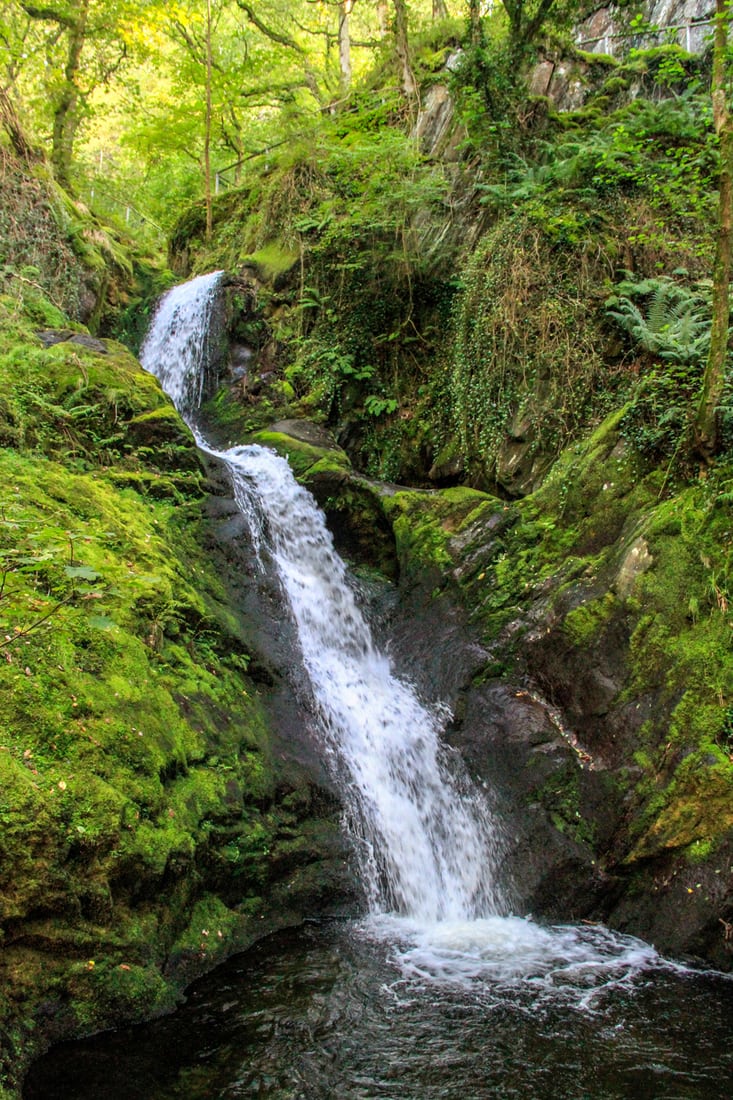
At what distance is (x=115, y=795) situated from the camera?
4051 millimetres

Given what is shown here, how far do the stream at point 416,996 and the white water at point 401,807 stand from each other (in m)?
0.02

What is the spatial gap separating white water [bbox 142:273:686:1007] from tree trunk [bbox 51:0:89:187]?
9.33 meters

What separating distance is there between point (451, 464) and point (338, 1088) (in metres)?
7.89

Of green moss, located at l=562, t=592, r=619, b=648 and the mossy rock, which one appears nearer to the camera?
green moss, located at l=562, t=592, r=619, b=648

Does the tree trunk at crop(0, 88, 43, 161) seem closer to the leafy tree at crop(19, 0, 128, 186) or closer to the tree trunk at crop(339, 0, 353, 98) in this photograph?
the leafy tree at crop(19, 0, 128, 186)

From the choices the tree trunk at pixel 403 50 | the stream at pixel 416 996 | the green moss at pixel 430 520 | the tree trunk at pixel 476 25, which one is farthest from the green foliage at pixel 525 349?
the tree trunk at pixel 403 50

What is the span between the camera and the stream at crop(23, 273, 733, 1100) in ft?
11.0

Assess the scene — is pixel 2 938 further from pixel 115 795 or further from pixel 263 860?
pixel 263 860

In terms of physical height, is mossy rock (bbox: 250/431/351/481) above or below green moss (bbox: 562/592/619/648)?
above

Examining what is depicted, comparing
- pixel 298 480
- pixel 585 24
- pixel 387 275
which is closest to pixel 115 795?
pixel 298 480

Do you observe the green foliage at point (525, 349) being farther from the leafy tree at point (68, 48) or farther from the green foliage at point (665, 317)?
the leafy tree at point (68, 48)

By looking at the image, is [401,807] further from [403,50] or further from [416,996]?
[403,50]

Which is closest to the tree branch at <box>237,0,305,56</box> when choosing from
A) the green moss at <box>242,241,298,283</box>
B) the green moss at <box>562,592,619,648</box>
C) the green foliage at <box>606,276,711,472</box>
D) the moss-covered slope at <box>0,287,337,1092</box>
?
the green moss at <box>242,241,298,283</box>

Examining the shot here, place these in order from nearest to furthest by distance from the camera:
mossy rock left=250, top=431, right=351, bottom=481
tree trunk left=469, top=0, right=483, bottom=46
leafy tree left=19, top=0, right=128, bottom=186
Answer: mossy rock left=250, top=431, right=351, bottom=481 < tree trunk left=469, top=0, right=483, bottom=46 < leafy tree left=19, top=0, right=128, bottom=186
